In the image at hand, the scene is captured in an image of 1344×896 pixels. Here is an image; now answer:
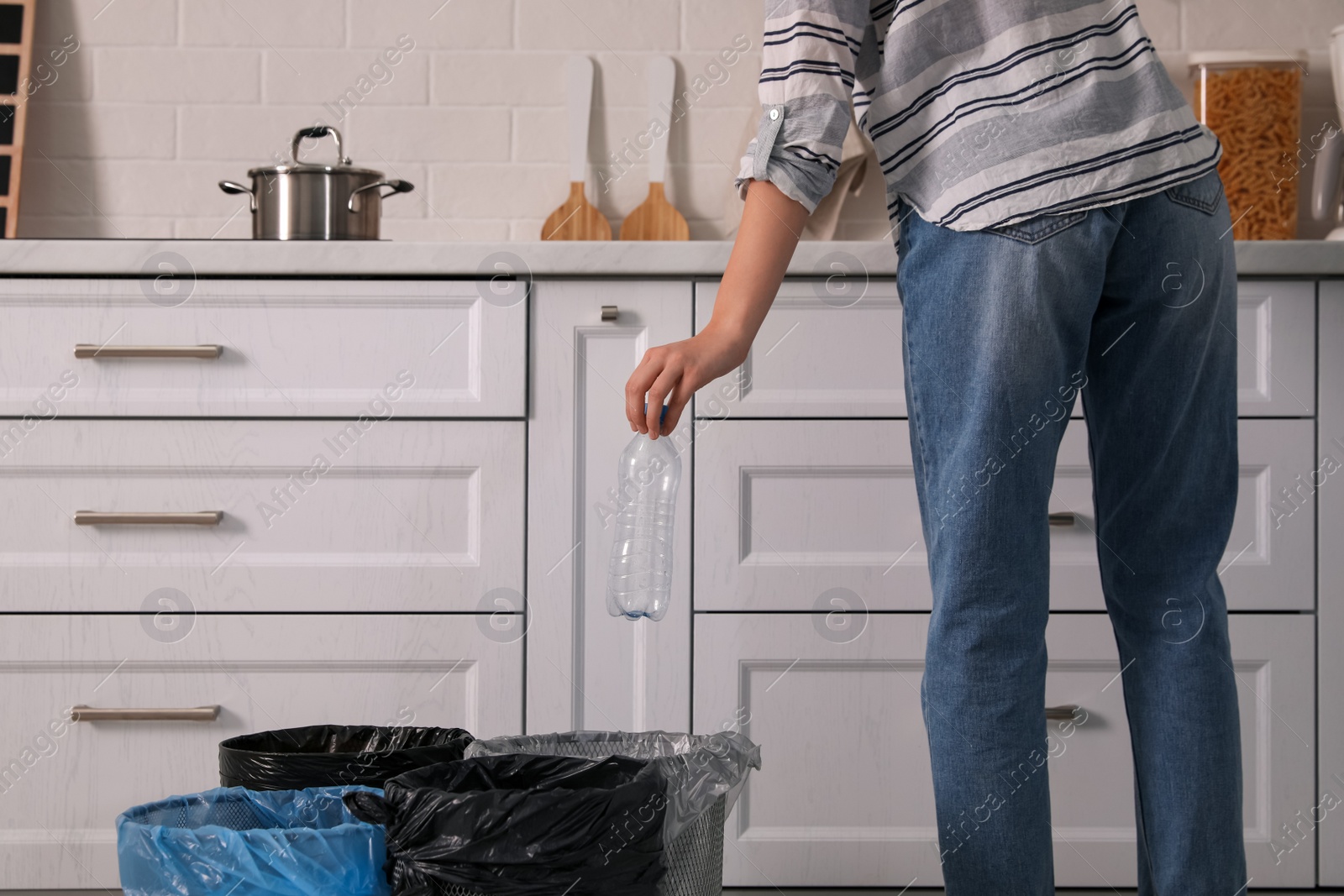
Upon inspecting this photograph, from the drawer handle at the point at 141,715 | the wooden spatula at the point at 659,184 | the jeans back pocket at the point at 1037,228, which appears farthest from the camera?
the wooden spatula at the point at 659,184

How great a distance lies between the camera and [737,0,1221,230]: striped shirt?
0.79 metres

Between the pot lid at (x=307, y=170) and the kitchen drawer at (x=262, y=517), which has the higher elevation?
the pot lid at (x=307, y=170)

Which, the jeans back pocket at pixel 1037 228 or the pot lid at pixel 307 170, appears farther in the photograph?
the pot lid at pixel 307 170

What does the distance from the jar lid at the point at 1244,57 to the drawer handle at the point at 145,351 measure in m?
1.62

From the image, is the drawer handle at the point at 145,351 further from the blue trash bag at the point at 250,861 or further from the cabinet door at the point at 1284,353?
the cabinet door at the point at 1284,353

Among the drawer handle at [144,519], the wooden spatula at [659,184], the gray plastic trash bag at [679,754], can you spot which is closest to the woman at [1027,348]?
the gray plastic trash bag at [679,754]

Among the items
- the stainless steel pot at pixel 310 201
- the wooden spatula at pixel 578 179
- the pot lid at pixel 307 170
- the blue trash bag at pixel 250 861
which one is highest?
the wooden spatula at pixel 578 179

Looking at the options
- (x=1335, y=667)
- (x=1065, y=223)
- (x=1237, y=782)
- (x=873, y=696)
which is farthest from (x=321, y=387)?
(x=1335, y=667)

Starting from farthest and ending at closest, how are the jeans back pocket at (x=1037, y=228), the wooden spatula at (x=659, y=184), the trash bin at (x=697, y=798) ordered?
1. the wooden spatula at (x=659, y=184)
2. the trash bin at (x=697, y=798)
3. the jeans back pocket at (x=1037, y=228)

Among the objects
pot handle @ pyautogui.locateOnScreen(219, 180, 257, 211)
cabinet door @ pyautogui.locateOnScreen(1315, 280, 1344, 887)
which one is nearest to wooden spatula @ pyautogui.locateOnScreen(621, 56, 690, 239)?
pot handle @ pyautogui.locateOnScreen(219, 180, 257, 211)

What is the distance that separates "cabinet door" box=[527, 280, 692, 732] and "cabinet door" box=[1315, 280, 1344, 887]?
2.69 feet

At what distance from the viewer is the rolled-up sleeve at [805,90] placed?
825 millimetres

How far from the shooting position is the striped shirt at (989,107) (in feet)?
2.60

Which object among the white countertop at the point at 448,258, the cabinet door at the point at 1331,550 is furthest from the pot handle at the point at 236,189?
the cabinet door at the point at 1331,550
